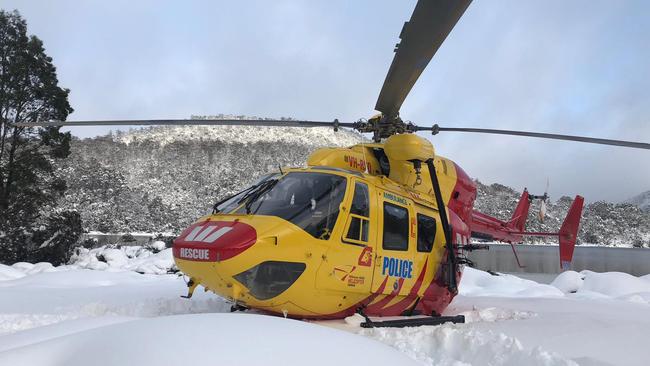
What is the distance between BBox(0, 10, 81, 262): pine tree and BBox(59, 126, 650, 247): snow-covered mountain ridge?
2327 cm

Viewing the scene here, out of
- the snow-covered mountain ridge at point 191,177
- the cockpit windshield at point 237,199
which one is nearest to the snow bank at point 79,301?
the cockpit windshield at point 237,199

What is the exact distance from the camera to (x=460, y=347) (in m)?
4.34

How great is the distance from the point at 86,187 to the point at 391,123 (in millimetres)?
45410

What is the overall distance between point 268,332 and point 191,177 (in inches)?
2933

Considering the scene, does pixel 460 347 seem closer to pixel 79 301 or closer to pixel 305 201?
pixel 305 201

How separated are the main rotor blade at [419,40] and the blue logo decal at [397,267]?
191cm

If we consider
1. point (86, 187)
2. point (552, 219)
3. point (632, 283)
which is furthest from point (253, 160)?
point (632, 283)

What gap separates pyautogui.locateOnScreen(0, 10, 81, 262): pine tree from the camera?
52.3ft

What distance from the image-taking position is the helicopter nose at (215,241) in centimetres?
420

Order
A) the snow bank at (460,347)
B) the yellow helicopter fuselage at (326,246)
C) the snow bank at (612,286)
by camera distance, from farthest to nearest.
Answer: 1. the snow bank at (612,286)
2. the yellow helicopter fuselage at (326,246)
3. the snow bank at (460,347)

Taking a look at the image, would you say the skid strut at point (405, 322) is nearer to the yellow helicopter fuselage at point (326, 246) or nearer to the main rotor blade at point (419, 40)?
the yellow helicopter fuselage at point (326, 246)

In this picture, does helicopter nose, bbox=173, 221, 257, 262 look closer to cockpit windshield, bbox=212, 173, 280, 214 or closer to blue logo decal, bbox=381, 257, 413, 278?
cockpit windshield, bbox=212, 173, 280, 214

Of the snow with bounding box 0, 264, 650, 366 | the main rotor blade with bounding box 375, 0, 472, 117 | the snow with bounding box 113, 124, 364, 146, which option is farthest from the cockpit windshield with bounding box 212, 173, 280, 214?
the snow with bounding box 113, 124, 364, 146

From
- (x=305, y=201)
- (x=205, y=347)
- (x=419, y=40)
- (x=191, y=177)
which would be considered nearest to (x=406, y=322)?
(x=305, y=201)
